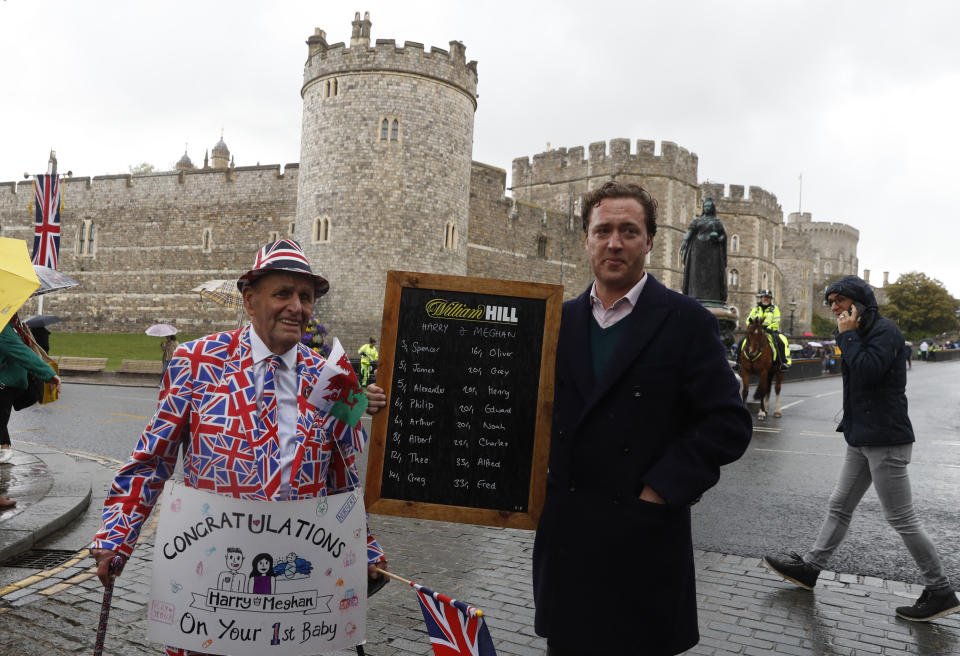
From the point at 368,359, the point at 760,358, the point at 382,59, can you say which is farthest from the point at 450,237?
the point at 760,358

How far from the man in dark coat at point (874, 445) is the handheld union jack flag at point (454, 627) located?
117 inches

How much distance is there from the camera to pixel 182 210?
1398 inches

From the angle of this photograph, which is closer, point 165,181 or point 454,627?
point 454,627

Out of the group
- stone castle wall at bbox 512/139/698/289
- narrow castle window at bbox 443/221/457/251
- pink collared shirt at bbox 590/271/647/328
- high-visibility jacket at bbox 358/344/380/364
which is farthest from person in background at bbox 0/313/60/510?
stone castle wall at bbox 512/139/698/289

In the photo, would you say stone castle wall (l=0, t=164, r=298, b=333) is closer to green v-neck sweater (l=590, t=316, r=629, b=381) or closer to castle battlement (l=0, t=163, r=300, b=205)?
castle battlement (l=0, t=163, r=300, b=205)

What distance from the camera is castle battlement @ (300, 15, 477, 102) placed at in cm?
2555

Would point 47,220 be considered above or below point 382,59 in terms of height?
below

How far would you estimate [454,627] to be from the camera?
7.02 ft

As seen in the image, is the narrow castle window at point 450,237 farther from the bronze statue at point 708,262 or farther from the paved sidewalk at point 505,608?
the paved sidewalk at point 505,608

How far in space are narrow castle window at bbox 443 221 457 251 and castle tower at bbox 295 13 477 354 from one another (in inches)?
6.9

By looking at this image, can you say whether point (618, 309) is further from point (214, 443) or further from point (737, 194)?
point (737, 194)

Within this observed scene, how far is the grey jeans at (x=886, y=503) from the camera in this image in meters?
4.12

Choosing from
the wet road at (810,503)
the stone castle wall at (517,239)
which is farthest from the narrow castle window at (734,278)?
the wet road at (810,503)

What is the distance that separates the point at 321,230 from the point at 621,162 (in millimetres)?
19249
